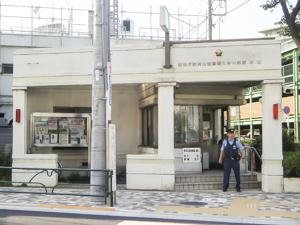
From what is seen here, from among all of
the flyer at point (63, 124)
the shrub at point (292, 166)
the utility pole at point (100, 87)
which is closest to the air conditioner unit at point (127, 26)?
the flyer at point (63, 124)

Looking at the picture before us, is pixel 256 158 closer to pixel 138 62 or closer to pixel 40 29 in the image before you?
pixel 138 62

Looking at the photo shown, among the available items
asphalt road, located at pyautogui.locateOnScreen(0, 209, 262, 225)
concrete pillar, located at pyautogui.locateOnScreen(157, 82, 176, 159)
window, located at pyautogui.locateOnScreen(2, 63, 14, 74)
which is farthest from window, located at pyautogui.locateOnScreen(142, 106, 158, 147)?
window, located at pyautogui.locateOnScreen(2, 63, 14, 74)

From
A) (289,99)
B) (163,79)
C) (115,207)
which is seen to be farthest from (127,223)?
(289,99)

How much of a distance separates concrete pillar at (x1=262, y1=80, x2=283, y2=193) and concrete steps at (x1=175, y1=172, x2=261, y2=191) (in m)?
0.83

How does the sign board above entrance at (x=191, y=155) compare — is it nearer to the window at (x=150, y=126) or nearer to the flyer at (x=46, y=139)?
the window at (x=150, y=126)

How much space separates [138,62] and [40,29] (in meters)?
13.9

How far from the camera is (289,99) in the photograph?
41.4m

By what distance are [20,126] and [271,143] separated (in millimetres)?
8535

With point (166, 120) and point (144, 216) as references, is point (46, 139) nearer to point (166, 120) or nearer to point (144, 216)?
point (166, 120)

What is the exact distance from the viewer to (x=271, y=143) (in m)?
15.5

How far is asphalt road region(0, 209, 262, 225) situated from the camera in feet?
33.8

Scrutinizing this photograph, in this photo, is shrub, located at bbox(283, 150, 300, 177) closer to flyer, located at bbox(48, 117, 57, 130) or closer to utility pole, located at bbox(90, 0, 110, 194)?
utility pole, located at bbox(90, 0, 110, 194)

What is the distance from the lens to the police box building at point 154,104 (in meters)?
15.7

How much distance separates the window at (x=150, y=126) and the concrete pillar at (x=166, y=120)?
1945 millimetres
